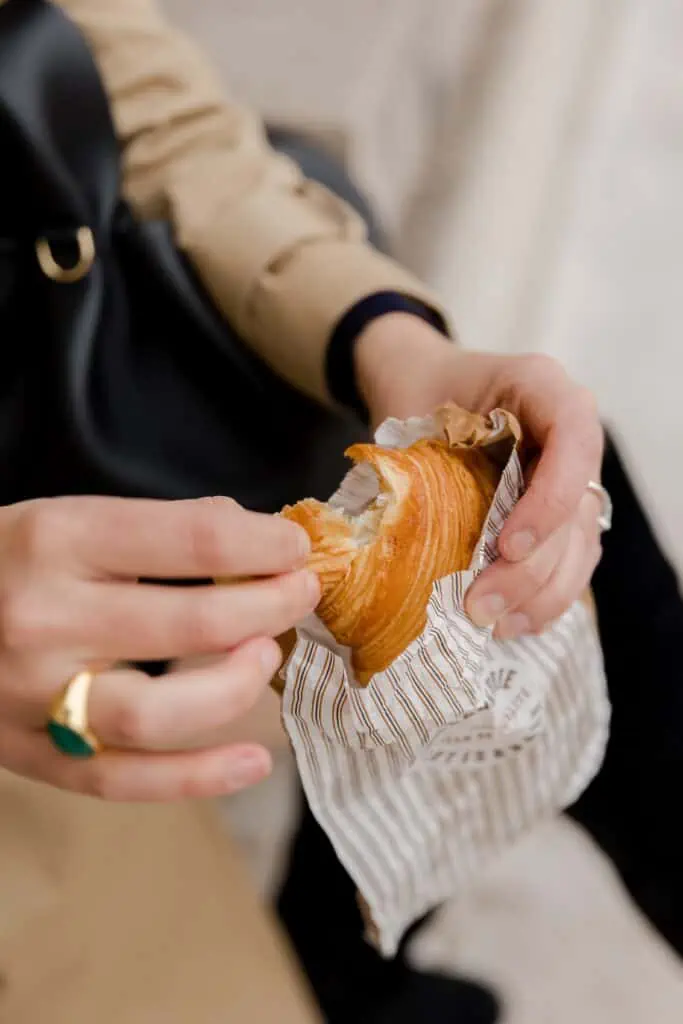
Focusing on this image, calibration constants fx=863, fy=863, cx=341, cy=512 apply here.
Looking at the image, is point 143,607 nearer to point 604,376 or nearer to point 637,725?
point 637,725

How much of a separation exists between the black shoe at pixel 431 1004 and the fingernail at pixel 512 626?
0.41m

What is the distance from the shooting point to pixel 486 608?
0.98ft

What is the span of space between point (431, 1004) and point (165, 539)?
1.78 ft

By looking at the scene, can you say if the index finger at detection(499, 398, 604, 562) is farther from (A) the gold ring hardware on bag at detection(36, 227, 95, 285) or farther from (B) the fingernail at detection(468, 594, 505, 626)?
(A) the gold ring hardware on bag at detection(36, 227, 95, 285)

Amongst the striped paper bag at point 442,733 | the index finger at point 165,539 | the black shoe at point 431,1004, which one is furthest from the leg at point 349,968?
the index finger at point 165,539

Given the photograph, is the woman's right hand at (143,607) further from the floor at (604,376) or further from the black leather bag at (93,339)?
the floor at (604,376)

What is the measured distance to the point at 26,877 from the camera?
373 millimetres

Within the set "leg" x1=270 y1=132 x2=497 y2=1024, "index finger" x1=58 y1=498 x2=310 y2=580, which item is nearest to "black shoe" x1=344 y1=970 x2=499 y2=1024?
"leg" x1=270 y1=132 x2=497 y2=1024

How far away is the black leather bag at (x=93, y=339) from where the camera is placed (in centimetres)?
40

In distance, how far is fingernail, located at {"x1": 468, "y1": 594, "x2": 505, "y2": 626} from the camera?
30cm

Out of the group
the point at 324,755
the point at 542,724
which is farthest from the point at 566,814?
the point at 324,755

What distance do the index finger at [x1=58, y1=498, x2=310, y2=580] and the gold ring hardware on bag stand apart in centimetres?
21

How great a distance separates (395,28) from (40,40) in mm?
592

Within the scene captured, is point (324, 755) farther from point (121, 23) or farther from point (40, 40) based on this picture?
point (121, 23)
